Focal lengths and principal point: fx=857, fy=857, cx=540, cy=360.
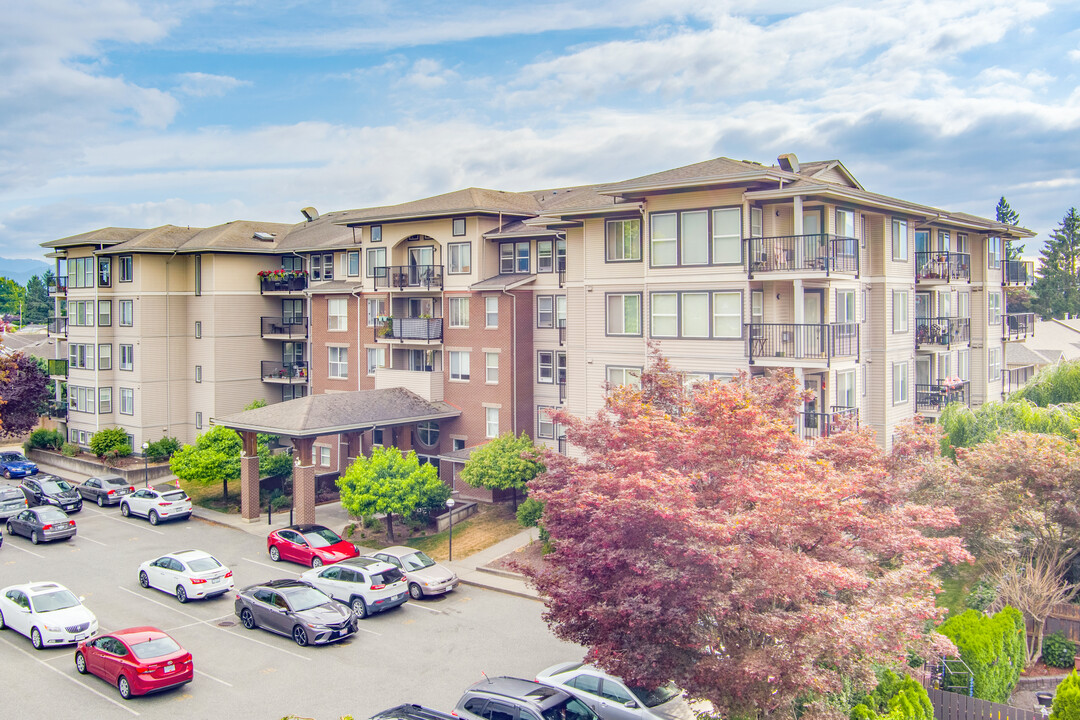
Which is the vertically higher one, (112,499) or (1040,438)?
(1040,438)

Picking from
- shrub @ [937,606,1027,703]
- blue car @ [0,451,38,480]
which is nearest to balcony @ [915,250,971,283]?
shrub @ [937,606,1027,703]

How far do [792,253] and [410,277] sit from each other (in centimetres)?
2148

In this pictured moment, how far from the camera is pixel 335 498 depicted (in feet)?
145

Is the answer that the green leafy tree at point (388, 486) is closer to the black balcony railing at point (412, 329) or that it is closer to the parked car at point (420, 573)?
the parked car at point (420, 573)

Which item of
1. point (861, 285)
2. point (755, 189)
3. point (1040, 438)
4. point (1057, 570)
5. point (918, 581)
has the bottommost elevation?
point (1057, 570)

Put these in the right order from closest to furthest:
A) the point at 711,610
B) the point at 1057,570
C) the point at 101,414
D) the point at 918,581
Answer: the point at 711,610 → the point at 918,581 → the point at 1057,570 → the point at 101,414

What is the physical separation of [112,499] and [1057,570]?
41.1 m

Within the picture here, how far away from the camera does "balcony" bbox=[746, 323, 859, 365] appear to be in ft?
96.4

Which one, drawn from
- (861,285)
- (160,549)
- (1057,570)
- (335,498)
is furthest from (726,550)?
(335,498)

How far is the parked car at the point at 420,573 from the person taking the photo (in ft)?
95.5

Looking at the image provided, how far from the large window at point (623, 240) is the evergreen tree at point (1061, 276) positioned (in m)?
80.2

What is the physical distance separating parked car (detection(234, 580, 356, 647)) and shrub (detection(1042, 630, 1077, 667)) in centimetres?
1907

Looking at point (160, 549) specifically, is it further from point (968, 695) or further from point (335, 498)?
point (968, 695)

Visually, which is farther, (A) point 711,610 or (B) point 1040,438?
(B) point 1040,438
